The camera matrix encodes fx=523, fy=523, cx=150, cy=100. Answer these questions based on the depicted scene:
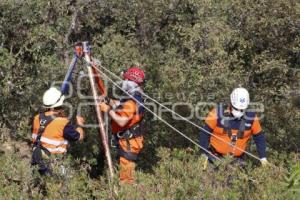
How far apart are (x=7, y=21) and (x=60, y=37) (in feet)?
3.53

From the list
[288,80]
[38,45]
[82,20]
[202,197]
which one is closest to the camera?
[202,197]

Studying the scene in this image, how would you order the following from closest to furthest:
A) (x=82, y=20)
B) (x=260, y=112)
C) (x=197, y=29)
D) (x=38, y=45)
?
1. (x=38, y=45)
2. (x=260, y=112)
3. (x=197, y=29)
4. (x=82, y=20)

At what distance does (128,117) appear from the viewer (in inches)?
280

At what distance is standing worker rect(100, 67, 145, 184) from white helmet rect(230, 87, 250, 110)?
4.21 feet

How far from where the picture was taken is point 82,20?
1251 centimetres

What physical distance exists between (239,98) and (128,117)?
4.99ft

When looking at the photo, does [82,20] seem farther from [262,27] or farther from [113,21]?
[262,27]

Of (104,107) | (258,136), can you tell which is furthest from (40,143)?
(258,136)

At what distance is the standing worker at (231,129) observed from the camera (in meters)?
7.14

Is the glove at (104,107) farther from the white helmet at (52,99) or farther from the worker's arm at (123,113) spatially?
the white helmet at (52,99)

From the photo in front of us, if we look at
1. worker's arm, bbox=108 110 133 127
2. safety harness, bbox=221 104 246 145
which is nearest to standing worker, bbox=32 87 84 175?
worker's arm, bbox=108 110 133 127

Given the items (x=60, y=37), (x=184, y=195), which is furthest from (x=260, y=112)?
(x=184, y=195)

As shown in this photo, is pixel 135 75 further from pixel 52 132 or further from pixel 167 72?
pixel 167 72

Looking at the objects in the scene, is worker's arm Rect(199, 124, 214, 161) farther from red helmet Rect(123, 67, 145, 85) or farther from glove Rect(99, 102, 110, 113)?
glove Rect(99, 102, 110, 113)
